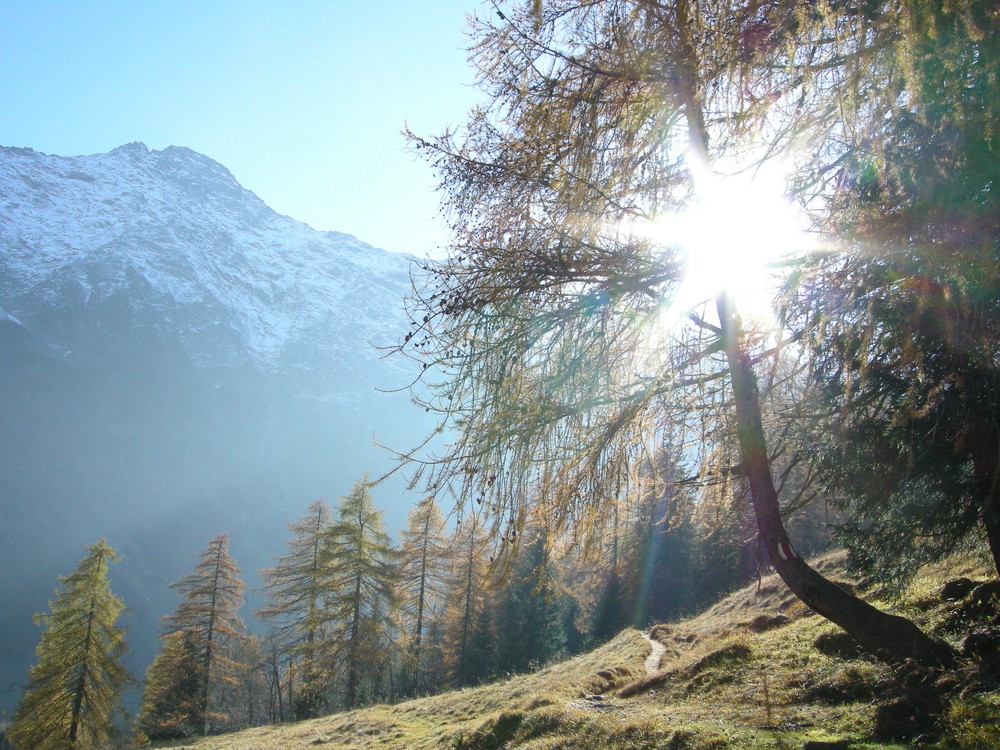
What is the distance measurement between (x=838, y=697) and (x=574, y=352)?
4.15 metres

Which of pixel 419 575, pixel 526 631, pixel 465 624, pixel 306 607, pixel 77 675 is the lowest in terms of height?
pixel 77 675

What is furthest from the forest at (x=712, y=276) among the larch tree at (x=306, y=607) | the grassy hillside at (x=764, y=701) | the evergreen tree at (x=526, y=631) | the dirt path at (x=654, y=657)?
the evergreen tree at (x=526, y=631)

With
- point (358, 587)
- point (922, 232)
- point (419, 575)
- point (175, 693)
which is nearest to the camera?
point (922, 232)

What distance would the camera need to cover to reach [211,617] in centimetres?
2708

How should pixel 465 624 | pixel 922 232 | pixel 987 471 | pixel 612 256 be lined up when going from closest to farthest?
pixel 922 232
pixel 612 256
pixel 987 471
pixel 465 624

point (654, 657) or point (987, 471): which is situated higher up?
point (987, 471)

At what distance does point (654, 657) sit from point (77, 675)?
22.9 metres

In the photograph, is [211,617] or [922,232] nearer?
[922,232]

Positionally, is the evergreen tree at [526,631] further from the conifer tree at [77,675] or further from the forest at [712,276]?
the forest at [712,276]

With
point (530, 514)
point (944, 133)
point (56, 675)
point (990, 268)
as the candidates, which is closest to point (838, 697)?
point (530, 514)

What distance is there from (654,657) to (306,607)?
17.9 m

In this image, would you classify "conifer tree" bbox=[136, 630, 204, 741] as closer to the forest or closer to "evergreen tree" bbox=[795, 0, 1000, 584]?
the forest

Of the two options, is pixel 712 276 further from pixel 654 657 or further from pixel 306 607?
pixel 306 607

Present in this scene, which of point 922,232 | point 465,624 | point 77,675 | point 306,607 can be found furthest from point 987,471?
point 77,675
